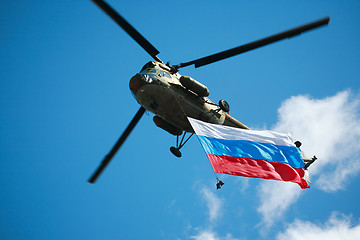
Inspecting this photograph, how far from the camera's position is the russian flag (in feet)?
30.4

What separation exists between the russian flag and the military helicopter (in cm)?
139

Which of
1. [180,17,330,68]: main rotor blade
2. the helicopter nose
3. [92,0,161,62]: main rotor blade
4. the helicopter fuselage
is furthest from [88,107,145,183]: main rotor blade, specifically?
[180,17,330,68]: main rotor blade

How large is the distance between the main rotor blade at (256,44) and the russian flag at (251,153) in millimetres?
2679

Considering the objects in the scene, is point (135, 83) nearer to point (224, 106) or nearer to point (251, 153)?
point (224, 106)

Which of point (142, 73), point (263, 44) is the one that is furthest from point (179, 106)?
point (263, 44)

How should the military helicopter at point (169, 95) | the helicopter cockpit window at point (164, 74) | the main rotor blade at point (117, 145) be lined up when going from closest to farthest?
1. the military helicopter at point (169, 95)
2. the main rotor blade at point (117, 145)
3. the helicopter cockpit window at point (164, 74)

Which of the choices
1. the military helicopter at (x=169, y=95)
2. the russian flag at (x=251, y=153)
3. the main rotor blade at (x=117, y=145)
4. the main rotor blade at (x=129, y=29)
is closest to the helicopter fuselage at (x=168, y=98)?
the military helicopter at (x=169, y=95)

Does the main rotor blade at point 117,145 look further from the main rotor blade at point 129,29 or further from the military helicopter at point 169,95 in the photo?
the main rotor blade at point 129,29

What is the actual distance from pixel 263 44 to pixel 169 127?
221 inches

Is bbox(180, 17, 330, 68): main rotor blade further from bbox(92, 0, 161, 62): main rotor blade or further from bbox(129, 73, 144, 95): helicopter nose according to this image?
bbox(129, 73, 144, 95): helicopter nose

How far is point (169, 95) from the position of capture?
1113 cm

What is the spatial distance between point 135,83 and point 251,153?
5.50 meters

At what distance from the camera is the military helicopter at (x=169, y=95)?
10.9 m

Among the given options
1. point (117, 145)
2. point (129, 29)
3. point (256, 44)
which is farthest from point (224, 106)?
point (129, 29)
